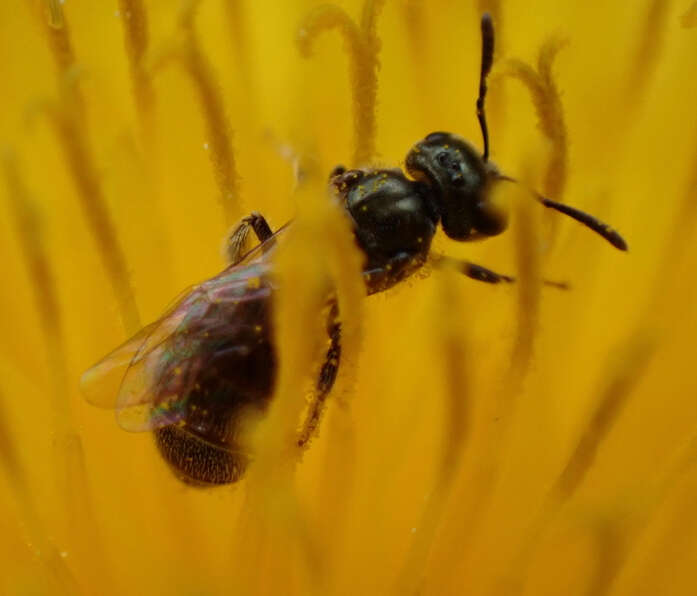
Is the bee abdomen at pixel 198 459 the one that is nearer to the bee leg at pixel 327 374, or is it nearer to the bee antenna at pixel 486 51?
the bee leg at pixel 327 374

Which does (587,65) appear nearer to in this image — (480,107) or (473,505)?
(480,107)

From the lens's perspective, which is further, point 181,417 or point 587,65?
point 587,65

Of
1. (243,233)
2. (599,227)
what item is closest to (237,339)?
(243,233)

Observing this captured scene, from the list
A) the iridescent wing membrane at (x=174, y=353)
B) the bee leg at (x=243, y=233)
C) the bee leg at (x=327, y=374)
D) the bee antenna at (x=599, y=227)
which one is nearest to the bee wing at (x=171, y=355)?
the iridescent wing membrane at (x=174, y=353)

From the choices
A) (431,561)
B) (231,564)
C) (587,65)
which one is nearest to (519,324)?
(431,561)

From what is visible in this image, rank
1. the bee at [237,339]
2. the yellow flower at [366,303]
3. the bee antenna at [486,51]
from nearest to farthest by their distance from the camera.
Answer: the bee at [237,339]
the yellow flower at [366,303]
the bee antenna at [486,51]
